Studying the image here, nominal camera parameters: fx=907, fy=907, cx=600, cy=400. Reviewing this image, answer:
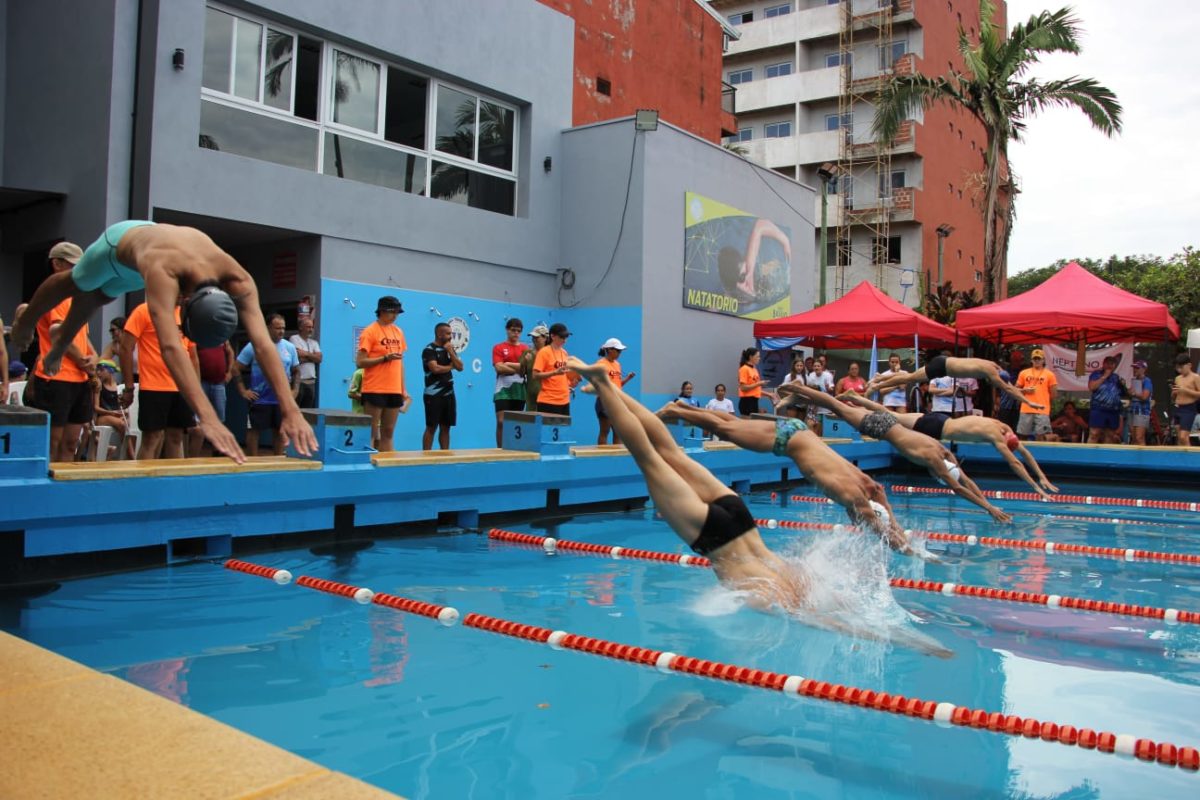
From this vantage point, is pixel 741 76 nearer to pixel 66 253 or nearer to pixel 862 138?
pixel 862 138

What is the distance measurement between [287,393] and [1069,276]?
43.9ft

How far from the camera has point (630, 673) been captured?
3896mm

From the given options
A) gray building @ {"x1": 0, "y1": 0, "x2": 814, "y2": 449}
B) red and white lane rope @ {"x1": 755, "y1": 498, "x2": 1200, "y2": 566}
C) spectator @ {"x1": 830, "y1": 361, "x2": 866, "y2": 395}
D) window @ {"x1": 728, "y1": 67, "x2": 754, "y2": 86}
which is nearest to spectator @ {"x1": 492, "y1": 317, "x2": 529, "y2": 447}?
gray building @ {"x1": 0, "y1": 0, "x2": 814, "y2": 449}

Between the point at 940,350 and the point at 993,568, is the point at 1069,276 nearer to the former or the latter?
the point at 940,350

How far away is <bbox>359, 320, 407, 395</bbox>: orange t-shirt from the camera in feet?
26.5

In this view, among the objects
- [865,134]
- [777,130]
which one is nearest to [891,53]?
[865,134]

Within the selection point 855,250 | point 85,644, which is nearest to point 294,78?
point 85,644

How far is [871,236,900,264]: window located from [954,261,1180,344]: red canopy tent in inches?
674

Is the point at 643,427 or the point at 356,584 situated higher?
the point at 643,427

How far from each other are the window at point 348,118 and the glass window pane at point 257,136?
0.01m

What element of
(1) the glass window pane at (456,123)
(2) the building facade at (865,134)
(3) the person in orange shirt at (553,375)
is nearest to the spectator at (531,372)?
(3) the person in orange shirt at (553,375)

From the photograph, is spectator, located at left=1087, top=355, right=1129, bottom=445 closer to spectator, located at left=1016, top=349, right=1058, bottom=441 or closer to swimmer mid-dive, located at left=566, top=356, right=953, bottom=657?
Result: spectator, located at left=1016, top=349, right=1058, bottom=441

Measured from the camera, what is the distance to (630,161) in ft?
45.5

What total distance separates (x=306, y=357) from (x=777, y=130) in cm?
2983
